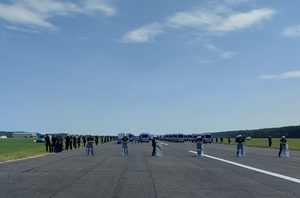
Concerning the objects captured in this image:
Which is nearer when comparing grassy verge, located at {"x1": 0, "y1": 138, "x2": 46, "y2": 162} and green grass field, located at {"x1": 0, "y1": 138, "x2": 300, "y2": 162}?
grassy verge, located at {"x1": 0, "y1": 138, "x2": 46, "y2": 162}

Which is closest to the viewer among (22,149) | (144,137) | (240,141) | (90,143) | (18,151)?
(240,141)

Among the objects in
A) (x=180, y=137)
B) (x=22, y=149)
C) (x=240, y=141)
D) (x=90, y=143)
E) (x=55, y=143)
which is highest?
(x=180, y=137)

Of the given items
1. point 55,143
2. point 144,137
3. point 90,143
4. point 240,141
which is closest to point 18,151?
point 55,143

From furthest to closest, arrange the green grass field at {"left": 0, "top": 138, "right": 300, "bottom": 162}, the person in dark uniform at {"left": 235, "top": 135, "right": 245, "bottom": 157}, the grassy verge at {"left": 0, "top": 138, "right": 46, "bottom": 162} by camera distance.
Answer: the green grass field at {"left": 0, "top": 138, "right": 300, "bottom": 162}, the grassy verge at {"left": 0, "top": 138, "right": 46, "bottom": 162}, the person in dark uniform at {"left": 235, "top": 135, "right": 245, "bottom": 157}

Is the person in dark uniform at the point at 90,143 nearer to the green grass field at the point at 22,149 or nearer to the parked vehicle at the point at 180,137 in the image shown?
the green grass field at the point at 22,149

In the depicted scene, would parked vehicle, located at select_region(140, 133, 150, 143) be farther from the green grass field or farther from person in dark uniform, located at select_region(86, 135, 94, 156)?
person in dark uniform, located at select_region(86, 135, 94, 156)

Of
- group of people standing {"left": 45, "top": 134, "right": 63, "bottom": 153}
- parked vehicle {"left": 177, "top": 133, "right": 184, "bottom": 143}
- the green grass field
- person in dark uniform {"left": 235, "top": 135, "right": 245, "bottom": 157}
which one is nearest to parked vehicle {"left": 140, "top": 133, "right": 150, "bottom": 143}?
parked vehicle {"left": 177, "top": 133, "right": 184, "bottom": 143}

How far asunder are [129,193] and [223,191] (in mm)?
3280

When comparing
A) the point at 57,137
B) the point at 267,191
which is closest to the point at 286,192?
the point at 267,191

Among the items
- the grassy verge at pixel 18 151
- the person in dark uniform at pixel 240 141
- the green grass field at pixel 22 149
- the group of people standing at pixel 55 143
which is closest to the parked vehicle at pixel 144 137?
the green grass field at pixel 22 149

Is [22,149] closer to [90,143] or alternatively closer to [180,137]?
[90,143]

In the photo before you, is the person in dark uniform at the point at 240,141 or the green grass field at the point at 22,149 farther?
the green grass field at the point at 22,149

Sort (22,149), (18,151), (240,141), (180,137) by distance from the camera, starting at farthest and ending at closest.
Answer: (180,137)
(22,149)
(18,151)
(240,141)

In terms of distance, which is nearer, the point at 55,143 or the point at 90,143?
the point at 90,143
